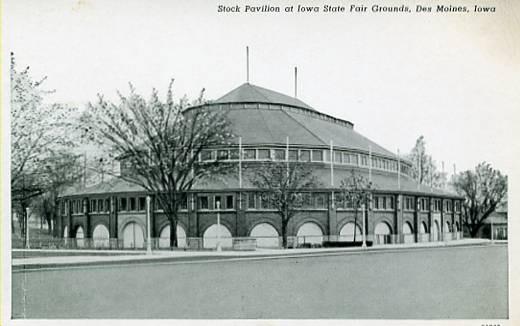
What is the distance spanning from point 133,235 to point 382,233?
1757 centimetres

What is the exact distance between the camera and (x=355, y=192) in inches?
1891

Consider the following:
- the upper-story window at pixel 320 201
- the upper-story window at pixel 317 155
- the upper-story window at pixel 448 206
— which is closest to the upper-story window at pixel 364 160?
the upper-story window at pixel 317 155

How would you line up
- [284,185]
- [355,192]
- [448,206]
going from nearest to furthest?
[284,185] < [355,192] < [448,206]

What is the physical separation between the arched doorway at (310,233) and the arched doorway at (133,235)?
9.97 meters

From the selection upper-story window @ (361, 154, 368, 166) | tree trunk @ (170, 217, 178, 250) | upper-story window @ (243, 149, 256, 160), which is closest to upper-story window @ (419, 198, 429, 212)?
upper-story window @ (361, 154, 368, 166)

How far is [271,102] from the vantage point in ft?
147

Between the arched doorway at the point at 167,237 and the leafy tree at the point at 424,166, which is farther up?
the leafy tree at the point at 424,166

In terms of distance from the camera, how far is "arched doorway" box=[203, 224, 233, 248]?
4347 cm

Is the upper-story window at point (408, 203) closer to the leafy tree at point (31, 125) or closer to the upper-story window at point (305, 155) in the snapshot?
the upper-story window at point (305, 155)

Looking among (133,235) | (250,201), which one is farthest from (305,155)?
(133,235)

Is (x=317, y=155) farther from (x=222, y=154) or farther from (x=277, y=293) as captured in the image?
(x=277, y=293)

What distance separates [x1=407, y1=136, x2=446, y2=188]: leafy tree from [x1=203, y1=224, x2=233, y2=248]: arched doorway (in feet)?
40.1

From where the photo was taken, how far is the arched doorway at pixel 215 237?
43.5 metres
